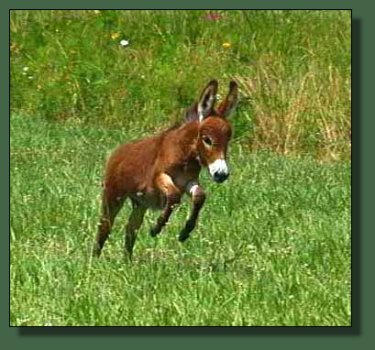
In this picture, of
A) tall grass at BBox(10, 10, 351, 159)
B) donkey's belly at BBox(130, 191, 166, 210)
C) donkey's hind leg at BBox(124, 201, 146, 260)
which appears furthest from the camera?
tall grass at BBox(10, 10, 351, 159)

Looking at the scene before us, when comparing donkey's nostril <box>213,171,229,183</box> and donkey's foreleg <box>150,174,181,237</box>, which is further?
donkey's foreleg <box>150,174,181,237</box>

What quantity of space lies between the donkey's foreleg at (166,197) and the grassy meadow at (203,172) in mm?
318

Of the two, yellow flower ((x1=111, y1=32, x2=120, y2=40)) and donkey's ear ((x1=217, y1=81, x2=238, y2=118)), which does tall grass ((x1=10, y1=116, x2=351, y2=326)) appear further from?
donkey's ear ((x1=217, y1=81, x2=238, y2=118))

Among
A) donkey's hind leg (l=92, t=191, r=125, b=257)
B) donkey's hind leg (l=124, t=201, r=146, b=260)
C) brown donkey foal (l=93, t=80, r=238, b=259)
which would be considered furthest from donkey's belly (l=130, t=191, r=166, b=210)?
donkey's hind leg (l=92, t=191, r=125, b=257)

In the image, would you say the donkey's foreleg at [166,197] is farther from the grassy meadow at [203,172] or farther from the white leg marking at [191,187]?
the grassy meadow at [203,172]

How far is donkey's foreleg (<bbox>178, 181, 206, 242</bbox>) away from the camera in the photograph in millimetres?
8078

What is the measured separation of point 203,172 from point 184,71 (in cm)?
280

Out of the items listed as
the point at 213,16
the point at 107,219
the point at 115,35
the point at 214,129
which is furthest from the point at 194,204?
the point at 213,16

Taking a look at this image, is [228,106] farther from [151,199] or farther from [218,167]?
[151,199]

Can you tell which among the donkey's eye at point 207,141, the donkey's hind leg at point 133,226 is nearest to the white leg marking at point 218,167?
the donkey's eye at point 207,141

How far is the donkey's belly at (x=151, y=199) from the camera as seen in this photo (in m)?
8.26

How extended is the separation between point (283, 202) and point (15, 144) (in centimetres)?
239

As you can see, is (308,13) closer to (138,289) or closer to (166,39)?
(166,39)

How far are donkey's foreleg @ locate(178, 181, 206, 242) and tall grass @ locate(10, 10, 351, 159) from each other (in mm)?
2351
